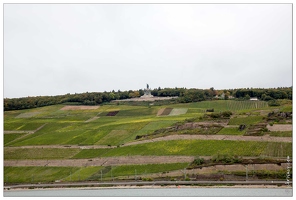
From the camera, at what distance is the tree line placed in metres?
95.1

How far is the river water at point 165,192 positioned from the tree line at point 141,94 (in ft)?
165

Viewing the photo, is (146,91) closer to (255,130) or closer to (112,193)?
(255,130)

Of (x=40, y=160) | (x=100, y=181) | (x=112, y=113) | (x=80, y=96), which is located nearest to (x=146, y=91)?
(x=80, y=96)

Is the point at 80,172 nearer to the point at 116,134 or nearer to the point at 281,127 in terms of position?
the point at 116,134

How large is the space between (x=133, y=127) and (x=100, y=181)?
959 inches

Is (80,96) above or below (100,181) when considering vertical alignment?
above

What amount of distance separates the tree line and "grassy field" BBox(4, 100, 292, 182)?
412 cm

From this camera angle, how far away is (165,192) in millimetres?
42781

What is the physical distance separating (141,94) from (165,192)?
8099cm

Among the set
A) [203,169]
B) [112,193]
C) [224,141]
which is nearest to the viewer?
[112,193]

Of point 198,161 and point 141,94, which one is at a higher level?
point 141,94

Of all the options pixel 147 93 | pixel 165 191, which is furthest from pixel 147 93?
pixel 165 191

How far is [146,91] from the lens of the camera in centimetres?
12094

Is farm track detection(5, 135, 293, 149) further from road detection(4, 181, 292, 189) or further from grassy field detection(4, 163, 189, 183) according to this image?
road detection(4, 181, 292, 189)
